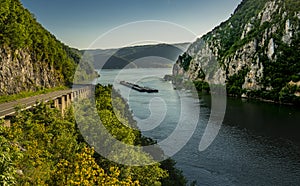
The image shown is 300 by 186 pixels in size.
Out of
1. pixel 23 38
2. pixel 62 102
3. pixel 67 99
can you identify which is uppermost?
pixel 23 38

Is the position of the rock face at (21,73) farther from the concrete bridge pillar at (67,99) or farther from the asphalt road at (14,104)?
the concrete bridge pillar at (67,99)

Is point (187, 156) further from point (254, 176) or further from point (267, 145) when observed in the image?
point (267, 145)

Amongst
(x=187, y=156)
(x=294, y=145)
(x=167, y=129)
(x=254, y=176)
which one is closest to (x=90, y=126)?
(x=187, y=156)

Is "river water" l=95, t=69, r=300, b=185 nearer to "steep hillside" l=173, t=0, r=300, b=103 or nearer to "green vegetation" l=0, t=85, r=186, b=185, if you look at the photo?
"green vegetation" l=0, t=85, r=186, b=185

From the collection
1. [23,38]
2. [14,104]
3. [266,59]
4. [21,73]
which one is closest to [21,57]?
[21,73]

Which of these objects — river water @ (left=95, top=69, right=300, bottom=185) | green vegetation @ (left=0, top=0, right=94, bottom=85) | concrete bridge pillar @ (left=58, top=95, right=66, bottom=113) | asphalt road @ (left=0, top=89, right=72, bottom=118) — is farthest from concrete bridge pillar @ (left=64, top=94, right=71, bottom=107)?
river water @ (left=95, top=69, right=300, bottom=185)

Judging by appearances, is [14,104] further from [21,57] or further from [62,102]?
[21,57]
